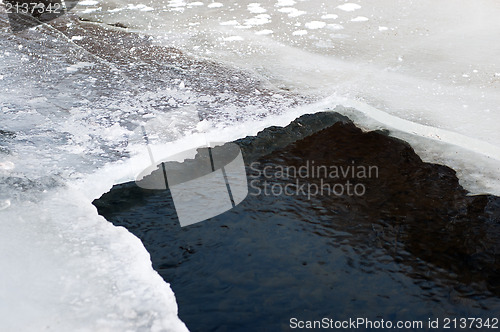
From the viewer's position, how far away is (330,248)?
2498 mm

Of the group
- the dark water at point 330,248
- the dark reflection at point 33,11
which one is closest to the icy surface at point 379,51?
the dark water at point 330,248

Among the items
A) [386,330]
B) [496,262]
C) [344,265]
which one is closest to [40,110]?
[344,265]

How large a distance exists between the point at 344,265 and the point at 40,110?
7.83ft

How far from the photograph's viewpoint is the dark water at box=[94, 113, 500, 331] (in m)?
2.18

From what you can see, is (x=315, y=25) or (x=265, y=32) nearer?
(x=265, y=32)

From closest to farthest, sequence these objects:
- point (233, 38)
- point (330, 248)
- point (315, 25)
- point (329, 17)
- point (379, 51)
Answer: point (330, 248) < point (379, 51) < point (233, 38) < point (315, 25) < point (329, 17)

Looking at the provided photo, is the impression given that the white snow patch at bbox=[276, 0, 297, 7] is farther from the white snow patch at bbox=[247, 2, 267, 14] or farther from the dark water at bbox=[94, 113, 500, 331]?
the dark water at bbox=[94, 113, 500, 331]

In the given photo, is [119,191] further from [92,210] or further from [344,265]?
[344,265]

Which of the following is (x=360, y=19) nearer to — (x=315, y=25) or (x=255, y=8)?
(x=315, y=25)

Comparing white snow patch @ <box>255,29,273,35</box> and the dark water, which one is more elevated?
white snow patch @ <box>255,29,273,35</box>

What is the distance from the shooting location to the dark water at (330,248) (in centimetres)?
218

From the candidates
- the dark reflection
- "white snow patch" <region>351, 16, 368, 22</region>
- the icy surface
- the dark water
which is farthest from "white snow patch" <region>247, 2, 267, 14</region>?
the dark water

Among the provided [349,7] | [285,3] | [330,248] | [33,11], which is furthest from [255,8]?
[330,248]

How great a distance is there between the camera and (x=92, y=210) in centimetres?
270
